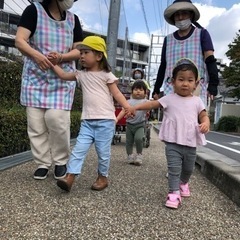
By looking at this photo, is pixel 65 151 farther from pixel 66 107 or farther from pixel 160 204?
pixel 160 204

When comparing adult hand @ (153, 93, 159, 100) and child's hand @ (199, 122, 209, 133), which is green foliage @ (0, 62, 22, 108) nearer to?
adult hand @ (153, 93, 159, 100)

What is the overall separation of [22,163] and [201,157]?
7.93 feet

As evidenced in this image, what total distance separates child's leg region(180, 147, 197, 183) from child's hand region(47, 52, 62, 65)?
1.40m

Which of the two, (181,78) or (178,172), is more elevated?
(181,78)

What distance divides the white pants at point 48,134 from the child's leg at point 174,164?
3.32 ft

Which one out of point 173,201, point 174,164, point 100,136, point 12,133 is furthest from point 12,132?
point 173,201

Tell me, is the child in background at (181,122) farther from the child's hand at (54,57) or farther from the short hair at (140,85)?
the short hair at (140,85)

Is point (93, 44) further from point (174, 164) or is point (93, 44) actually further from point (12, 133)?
point (12, 133)

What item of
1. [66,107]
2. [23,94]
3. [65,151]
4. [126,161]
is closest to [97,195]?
[65,151]

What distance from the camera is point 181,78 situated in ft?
10.0

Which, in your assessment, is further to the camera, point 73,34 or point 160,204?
point 73,34

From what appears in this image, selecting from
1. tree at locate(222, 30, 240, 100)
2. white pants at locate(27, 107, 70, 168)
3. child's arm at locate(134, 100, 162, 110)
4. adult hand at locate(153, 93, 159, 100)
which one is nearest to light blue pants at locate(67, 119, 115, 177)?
white pants at locate(27, 107, 70, 168)

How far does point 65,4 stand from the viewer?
3398 millimetres

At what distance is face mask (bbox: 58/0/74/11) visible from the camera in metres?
3.38
